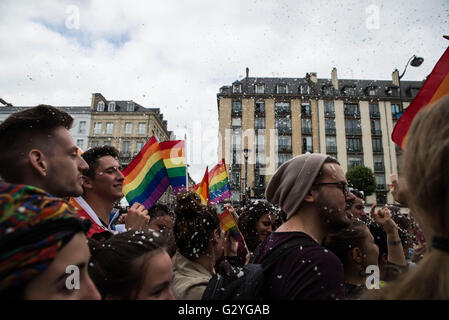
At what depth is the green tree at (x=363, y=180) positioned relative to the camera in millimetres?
34312

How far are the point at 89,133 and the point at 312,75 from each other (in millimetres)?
34162

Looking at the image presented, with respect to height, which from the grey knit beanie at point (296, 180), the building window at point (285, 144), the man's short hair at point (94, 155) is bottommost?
the grey knit beanie at point (296, 180)

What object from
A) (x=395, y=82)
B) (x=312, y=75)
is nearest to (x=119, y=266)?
(x=312, y=75)

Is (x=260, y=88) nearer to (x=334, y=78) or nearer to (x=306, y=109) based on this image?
(x=306, y=109)

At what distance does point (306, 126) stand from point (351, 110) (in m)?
7.14

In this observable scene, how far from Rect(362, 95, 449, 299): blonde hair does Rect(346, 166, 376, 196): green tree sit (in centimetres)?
3615

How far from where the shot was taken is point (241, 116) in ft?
139

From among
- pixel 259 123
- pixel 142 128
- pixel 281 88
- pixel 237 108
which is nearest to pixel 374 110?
pixel 281 88

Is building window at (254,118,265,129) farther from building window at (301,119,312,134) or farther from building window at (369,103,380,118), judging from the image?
building window at (369,103,380,118)

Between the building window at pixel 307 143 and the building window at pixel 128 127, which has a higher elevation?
the building window at pixel 128 127

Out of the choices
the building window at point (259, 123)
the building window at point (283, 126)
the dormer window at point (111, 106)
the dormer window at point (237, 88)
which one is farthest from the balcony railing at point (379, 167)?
the dormer window at point (111, 106)

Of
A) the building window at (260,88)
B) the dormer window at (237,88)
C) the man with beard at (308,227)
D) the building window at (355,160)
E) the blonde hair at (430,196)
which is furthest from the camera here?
the building window at (260,88)

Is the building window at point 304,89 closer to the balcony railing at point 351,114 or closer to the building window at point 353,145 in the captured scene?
the balcony railing at point 351,114
